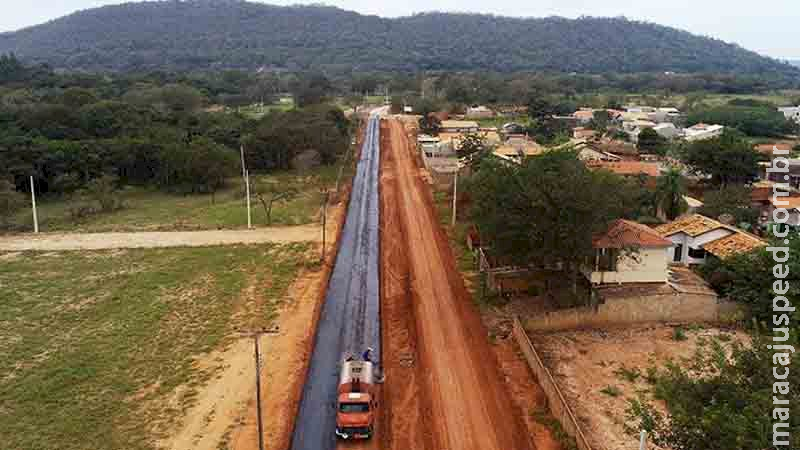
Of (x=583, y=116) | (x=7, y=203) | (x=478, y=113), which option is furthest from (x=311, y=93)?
(x=7, y=203)

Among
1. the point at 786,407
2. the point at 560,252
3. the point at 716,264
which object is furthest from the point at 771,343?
the point at 716,264

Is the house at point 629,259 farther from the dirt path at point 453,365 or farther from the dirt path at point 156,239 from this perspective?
the dirt path at point 156,239

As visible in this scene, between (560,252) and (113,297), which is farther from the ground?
(560,252)

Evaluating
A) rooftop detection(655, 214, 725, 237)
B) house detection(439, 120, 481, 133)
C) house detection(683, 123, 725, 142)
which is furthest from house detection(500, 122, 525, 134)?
rooftop detection(655, 214, 725, 237)

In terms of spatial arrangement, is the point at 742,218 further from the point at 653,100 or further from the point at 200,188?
the point at 653,100

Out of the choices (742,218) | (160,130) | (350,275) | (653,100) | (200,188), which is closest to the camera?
(350,275)

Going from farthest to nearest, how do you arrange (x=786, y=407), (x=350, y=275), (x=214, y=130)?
1. (x=214, y=130)
2. (x=350, y=275)
3. (x=786, y=407)

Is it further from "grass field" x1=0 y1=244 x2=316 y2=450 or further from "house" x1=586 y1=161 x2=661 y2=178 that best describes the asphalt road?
"house" x1=586 y1=161 x2=661 y2=178
